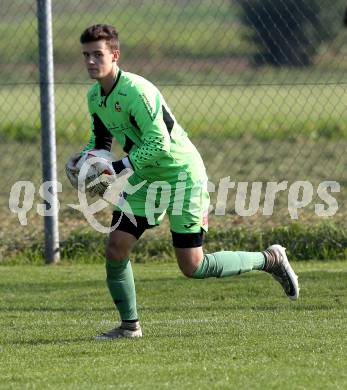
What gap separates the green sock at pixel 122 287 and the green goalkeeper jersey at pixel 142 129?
554 millimetres

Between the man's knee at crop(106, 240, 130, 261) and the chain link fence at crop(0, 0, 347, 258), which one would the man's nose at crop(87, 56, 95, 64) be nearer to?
the man's knee at crop(106, 240, 130, 261)

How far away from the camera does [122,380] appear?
5473mm

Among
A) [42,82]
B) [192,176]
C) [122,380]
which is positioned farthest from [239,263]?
[42,82]

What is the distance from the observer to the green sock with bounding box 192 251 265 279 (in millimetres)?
7066

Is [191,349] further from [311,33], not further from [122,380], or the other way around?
[311,33]

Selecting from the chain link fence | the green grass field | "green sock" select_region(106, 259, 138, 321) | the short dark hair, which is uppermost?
the chain link fence

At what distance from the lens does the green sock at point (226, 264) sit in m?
7.07

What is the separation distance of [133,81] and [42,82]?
3431mm

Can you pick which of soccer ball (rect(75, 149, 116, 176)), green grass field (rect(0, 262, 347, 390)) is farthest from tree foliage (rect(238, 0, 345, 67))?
soccer ball (rect(75, 149, 116, 176))

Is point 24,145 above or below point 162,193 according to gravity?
above

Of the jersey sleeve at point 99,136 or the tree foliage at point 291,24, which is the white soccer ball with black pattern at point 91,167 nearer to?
the jersey sleeve at point 99,136

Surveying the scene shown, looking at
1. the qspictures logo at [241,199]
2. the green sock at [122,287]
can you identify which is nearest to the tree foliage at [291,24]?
the qspictures logo at [241,199]

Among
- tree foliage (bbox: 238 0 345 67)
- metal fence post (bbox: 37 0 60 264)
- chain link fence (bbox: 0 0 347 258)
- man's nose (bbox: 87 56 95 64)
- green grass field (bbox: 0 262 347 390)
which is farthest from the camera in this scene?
chain link fence (bbox: 0 0 347 258)

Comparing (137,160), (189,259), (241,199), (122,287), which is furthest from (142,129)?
(241,199)
